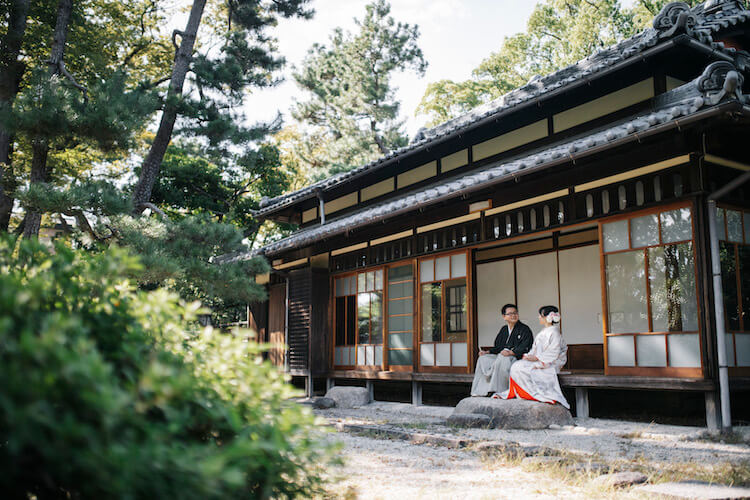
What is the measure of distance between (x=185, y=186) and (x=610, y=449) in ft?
54.2

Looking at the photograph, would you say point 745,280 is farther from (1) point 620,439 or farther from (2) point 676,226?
(1) point 620,439

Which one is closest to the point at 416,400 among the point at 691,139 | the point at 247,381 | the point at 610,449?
the point at 610,449

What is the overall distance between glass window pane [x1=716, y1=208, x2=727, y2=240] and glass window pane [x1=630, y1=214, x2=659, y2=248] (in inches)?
24.1

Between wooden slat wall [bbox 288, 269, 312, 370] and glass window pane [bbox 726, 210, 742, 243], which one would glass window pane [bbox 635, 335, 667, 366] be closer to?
glass window pane [bbox 726, 210, 742, 243]

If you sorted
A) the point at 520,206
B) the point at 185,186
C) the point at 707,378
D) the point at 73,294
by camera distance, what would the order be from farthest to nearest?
the point at 185,186, the point at 520,206, the point at 707,378, the point at 73,294

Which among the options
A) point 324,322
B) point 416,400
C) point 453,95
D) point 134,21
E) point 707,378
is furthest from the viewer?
point 453,95

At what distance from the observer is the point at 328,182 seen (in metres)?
13.7

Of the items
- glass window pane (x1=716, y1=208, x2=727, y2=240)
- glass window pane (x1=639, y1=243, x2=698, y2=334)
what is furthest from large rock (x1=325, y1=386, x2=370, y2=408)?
glass window pane (x1=716, y1=208, x2=727, y2=240)

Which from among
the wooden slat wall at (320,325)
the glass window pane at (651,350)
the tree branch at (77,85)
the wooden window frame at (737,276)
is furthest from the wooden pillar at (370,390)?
the tree branch at (77,85)

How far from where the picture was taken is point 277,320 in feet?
46.7

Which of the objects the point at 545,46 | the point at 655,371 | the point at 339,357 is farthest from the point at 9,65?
the point at 545,46

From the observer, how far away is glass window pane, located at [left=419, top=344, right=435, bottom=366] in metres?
9.57

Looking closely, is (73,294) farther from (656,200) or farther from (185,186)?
(185,186)

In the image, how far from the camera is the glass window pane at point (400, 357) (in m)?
10.0
